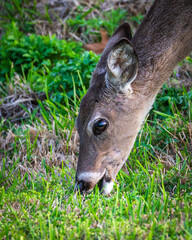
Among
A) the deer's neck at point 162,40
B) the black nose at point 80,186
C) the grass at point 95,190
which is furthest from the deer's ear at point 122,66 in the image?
the black nose at point 80,186

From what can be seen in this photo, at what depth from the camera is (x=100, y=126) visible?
3.63 m

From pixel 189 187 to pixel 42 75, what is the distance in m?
3.83

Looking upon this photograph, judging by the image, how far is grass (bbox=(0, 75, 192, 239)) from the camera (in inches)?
108

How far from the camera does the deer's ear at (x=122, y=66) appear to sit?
352 cm

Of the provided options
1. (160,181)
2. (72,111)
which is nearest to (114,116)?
(160,181)

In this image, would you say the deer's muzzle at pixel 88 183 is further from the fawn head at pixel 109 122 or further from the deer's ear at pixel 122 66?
the deer's ear at pixel 122 66

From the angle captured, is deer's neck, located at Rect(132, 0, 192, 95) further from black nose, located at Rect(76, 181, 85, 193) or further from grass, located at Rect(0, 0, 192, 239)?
black nose, located at Rect(76, 181, 85, 193)

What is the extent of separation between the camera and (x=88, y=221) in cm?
284

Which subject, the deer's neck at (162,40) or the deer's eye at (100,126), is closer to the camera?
the deer's eye at (100,126)

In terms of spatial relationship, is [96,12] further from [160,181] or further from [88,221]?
[88,221]

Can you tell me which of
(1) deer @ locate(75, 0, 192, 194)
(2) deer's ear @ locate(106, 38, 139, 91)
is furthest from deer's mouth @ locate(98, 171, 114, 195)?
(2) deer's ear @ locate(106, 38, 139, 91)

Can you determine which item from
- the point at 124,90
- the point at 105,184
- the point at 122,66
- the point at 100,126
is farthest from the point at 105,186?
the point at 122,66

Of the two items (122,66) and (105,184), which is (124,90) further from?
(105,184)

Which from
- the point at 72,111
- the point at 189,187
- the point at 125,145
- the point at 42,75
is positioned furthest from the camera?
the point at 42,75
